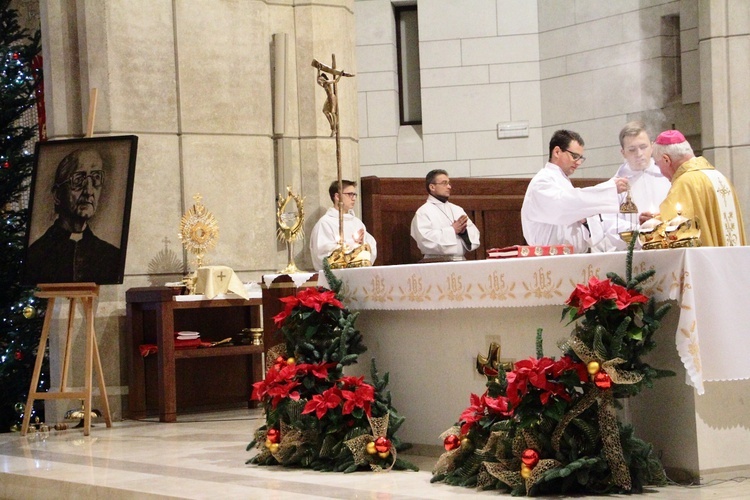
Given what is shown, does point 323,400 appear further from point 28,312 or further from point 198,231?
point 28,312

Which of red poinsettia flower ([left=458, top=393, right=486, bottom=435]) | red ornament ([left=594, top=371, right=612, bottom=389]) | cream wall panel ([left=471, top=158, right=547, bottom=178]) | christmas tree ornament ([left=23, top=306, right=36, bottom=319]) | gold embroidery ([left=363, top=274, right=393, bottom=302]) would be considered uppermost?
cream wall panel ([left=471, top=158, right=547, bottom=178])

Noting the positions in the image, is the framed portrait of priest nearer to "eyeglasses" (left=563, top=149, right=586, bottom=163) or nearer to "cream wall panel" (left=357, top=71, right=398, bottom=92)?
"eyeglasses" (left=563, top=149, right=586, bottom=163)

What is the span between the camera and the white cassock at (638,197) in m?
6.93

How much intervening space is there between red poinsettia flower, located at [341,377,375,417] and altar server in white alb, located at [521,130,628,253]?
1728mm

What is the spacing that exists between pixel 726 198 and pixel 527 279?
1.24 metres

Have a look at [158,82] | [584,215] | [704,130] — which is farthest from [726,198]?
[704,130]

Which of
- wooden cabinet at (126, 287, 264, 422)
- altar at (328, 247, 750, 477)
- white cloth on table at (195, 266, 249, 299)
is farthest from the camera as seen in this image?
white cloth on table at (195, 266, 249, 299)

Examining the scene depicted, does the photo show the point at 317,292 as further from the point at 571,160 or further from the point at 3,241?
the point at 3,241

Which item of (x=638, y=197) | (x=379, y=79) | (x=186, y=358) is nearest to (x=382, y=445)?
(x=638, y=197)

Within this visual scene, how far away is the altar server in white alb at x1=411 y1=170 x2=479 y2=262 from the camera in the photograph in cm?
970

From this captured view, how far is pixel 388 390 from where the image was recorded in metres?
5.91

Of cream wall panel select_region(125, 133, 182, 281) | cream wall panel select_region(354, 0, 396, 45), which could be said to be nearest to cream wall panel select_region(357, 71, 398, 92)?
cream wall panel select_region(354, 0, 396, 45)

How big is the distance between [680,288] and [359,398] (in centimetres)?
167

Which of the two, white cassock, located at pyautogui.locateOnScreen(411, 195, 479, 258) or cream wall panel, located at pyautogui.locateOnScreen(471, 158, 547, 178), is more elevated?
cream wall panel, located at pyautogui.locateOnScreen(471, 158, 547, 178)
